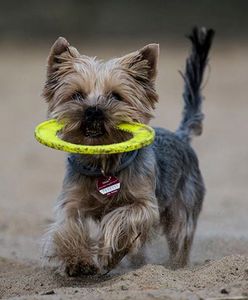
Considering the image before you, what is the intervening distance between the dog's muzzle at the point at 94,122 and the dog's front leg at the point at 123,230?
64cm

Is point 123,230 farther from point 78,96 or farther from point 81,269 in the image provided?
point 78,96

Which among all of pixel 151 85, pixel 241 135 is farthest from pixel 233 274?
pixel 241 135

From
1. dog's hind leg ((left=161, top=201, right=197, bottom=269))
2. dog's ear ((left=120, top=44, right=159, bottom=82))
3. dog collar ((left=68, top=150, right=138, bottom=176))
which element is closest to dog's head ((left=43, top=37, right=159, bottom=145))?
dog's ear ((left=120, top=44, right=159, bottom=82))

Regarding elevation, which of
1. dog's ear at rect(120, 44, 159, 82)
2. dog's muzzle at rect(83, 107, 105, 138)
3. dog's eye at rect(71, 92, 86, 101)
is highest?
dog's ear at rect(120, 44, 159, 82)

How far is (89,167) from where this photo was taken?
276 inches

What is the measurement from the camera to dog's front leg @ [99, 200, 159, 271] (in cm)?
665

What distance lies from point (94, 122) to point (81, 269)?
3.50ft

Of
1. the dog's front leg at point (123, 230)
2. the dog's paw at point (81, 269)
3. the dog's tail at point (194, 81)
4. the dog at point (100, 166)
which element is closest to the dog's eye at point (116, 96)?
the dog at point (100, 166)

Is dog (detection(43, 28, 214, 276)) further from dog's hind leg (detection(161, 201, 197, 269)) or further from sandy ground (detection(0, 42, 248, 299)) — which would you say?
dog's hind leg (detection(161, 201, 197, 269))

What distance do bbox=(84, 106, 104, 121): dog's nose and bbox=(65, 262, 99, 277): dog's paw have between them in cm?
105

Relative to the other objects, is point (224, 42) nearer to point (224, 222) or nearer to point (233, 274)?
point (224, 222)

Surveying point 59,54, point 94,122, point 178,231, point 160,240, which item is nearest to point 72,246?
point 94,122

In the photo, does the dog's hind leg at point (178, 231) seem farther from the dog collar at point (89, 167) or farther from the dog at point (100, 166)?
the dog collar at point (89, 167)

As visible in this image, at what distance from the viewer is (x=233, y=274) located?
6094 mm
